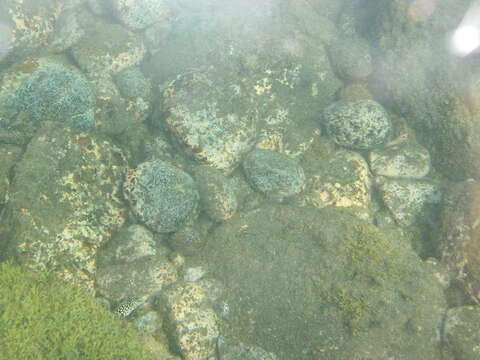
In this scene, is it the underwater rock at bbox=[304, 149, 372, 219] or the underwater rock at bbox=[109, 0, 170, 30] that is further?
the underwater rock at bbox=[109, 0, 170, 30]

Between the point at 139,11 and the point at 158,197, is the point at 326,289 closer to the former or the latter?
the point at 158,197

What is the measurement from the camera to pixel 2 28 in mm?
5551

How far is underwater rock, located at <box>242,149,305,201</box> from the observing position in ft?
17.9

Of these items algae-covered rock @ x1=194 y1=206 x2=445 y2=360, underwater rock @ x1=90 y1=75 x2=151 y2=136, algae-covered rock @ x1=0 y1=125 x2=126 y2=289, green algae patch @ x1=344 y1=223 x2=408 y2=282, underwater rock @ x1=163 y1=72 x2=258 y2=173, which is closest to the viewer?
algae-covered rock @ x1=194 y1=206 x2=445 y2=360

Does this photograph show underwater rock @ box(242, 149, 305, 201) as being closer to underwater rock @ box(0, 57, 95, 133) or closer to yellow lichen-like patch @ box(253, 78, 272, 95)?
yellow lichen-like patch @ box(253, 78, 272, 95)

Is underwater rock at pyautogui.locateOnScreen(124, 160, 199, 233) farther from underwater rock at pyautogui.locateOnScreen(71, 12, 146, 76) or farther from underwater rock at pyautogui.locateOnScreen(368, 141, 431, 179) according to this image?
underwater rock at pyautogui.locateOnScreen(368, 141, 431, 179)

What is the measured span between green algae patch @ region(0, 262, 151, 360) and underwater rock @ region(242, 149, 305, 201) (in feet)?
8.89

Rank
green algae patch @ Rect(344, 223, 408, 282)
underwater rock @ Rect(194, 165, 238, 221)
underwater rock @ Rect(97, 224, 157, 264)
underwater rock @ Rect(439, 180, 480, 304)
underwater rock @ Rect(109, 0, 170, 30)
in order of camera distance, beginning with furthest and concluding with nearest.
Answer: underwater rock @ Rect(109, 0, 170, 30), underwater rock @ Rect(194, 165, 238, 221), underwater rock @ Rect(97, 224, 157, 264), underwater rock @ Rect(439, 180, 480, 304), green algae patch @ Rect(344, 223, 408, 282)

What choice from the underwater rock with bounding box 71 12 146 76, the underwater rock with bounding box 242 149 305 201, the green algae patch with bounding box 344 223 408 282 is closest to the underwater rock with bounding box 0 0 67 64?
the underwater rock with bounding box 71 12 146 76

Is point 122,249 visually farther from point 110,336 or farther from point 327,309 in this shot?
point 327,309

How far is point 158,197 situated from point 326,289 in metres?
2.54

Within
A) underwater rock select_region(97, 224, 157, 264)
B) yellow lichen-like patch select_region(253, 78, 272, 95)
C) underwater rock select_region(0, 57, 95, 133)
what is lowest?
underwater rock select_region(97, 224, 157, 264)

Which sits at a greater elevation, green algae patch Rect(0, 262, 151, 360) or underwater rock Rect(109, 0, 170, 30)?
underwater rock Rect(109, 0, 170, 30)

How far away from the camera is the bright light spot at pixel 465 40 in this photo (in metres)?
5.48
